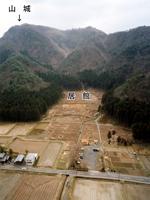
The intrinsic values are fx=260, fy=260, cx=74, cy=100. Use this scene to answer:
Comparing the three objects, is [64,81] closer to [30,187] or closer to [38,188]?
[30,187]

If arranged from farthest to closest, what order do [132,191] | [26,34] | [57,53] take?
[26,34]
[57,53]
[132,191]

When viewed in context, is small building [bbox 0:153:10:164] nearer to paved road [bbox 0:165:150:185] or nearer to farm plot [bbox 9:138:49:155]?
paved road [bbox 0:165:150:185]

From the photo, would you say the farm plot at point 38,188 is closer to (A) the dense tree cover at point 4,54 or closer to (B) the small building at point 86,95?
(B) the small building at point 86,95

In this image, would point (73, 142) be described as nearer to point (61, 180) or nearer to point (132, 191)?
point (61, 180)

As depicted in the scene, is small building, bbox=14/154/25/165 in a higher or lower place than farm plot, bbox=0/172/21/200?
higher

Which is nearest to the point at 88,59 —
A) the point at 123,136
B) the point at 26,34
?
the point at 26,34

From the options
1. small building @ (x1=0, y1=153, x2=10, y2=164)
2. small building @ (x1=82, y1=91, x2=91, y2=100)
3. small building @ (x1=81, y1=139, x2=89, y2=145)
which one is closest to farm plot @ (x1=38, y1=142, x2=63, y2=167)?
small building @ (x1=81, y1=139, x2=89, y2=145)
